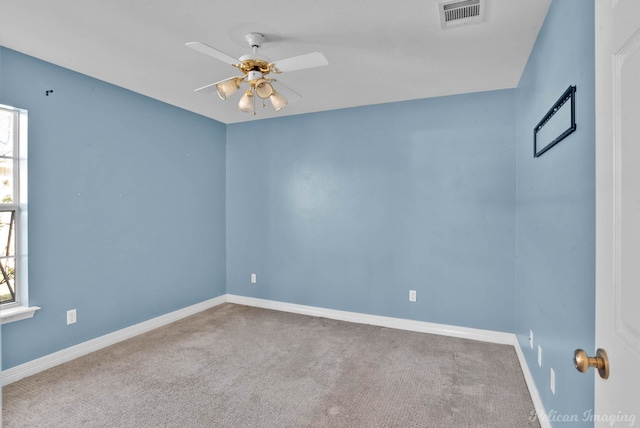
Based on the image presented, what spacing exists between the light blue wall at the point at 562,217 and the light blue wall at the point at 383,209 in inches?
27.6

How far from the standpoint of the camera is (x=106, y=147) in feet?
10.3

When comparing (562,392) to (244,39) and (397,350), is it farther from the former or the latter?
(244,39)

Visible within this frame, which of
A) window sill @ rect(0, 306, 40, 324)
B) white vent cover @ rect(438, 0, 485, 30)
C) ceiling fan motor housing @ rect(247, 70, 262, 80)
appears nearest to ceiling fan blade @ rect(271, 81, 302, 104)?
ceiling fan motor housing @ rect(247, 70, 262, 80)

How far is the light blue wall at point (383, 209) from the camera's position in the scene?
3.29 m

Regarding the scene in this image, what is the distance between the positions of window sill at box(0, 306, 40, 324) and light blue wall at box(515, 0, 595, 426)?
11.4ft

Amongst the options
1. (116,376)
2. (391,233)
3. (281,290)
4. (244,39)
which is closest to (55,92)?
(244,39)

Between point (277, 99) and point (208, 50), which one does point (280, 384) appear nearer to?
point (277, 99)

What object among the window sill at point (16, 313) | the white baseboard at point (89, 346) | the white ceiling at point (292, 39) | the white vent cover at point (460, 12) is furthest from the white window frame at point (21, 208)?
the white vent cover at point (460, 12)

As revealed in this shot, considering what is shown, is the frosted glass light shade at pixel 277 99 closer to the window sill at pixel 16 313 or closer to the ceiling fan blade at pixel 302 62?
the ceiling fan blade at pixel 302 62

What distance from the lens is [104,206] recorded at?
10.3 ft

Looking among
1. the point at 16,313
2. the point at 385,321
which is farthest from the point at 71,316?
the point at 385,321

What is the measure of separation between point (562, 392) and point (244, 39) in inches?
108

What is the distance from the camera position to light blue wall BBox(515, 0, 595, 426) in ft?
4.27

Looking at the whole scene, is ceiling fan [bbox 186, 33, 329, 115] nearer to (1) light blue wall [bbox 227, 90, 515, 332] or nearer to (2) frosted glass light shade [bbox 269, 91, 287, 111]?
(2) frosted glass light shade [bbox 269, 91, 287, 111]
